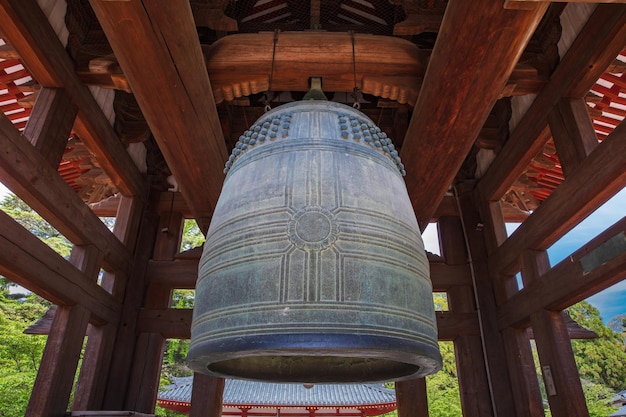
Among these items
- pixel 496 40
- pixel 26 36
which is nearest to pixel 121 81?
pixel 26 36

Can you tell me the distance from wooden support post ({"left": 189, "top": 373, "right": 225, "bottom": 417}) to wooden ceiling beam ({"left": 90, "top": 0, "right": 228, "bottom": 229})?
2.78 metres

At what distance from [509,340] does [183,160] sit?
419cm

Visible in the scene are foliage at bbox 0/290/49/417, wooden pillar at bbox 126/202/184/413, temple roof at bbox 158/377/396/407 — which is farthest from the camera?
temple roof at bbox 158/377/396/407

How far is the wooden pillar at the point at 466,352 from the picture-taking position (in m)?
4.91

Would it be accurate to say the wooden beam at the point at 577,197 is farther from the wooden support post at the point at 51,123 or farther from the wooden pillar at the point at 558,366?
the wooden support post at the point at 51,123

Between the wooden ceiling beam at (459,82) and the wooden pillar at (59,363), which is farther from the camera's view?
the wooden pillar at (59,363)

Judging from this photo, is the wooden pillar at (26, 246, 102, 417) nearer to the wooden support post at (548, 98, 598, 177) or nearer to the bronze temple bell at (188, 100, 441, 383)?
the bronze temple bell at (188, 100, 441, 383)

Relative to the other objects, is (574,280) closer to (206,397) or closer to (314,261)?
(314,261)

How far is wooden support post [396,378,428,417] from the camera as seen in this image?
489 centimetres

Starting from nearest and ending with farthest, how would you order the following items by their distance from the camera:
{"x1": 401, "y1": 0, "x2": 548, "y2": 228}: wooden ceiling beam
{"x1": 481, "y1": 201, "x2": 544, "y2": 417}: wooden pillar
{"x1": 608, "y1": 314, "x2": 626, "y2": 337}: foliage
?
{"x1": 401, "y1": 0, "x2": 548, "y2": 228}: wooden ceiling beam → {"x1": 481, "y1": 201, "x2": 544, "y2": 417}: wooden pillar → {"x1": 608, "y1": 314, "x2": 626, "y2": 337}: foliage

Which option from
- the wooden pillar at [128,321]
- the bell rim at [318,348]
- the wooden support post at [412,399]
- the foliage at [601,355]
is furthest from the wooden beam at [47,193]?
the foliage at [601,355]

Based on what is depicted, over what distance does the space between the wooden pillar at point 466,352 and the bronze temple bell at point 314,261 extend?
3.68 metres

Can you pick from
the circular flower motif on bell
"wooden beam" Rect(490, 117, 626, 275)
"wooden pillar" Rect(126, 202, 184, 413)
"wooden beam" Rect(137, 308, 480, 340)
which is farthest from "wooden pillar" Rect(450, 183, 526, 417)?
the circular flower motif on bell

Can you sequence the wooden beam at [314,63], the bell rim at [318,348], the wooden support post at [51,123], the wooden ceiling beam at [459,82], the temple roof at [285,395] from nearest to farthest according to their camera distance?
the bell rim at [318,348] < the wooden ceiling beam at [459,82] < the wooden beam at [314,63] < the wooden support post at [51,123] < the temple roof at [285,395]
